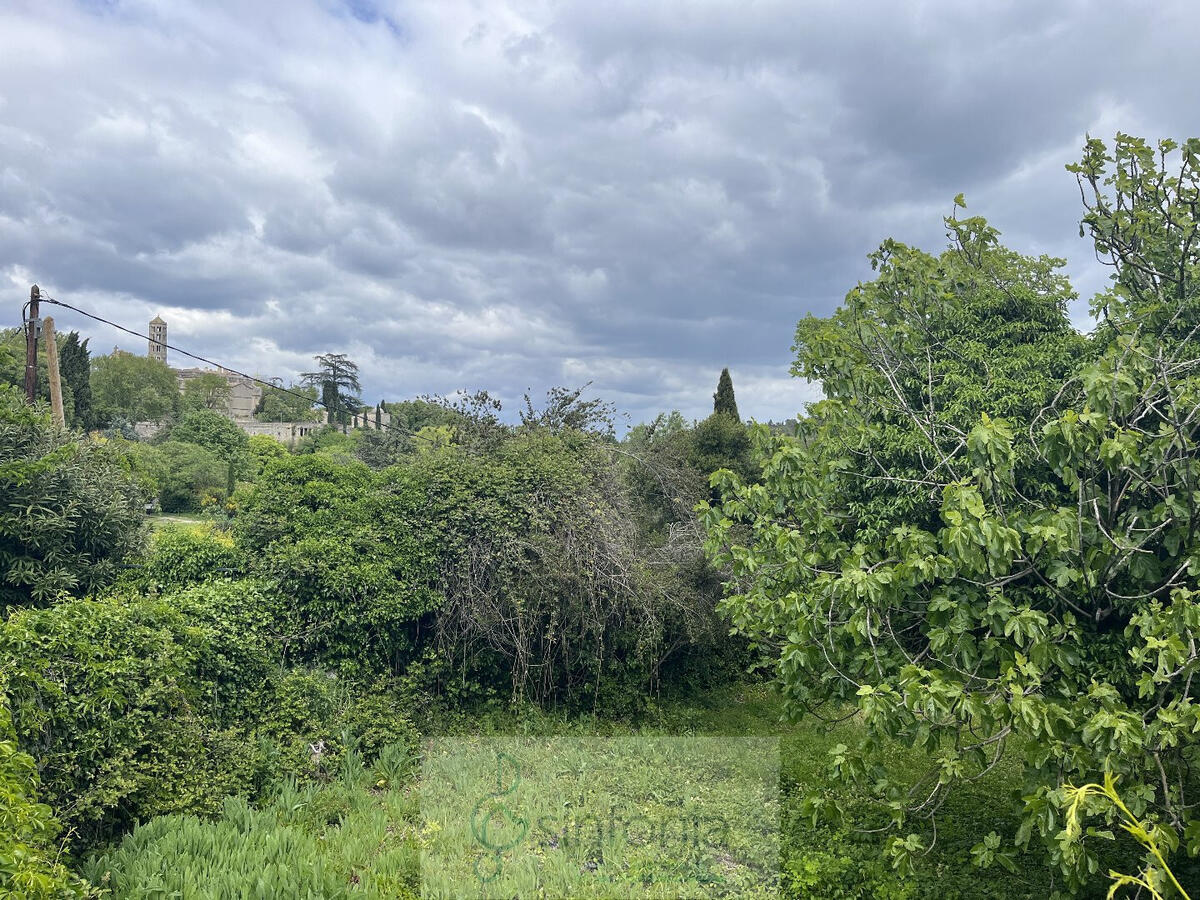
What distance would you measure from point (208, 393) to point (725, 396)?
5200cm

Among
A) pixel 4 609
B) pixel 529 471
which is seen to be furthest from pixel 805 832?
pixel 4 609

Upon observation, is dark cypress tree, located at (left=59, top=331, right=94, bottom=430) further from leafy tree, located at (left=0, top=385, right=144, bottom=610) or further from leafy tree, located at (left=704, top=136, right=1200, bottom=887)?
leafy tree, located at (left=704, top=136, right=1200, bottom=887)

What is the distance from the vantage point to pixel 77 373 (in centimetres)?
3059

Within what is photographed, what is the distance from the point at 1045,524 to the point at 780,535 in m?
1.51

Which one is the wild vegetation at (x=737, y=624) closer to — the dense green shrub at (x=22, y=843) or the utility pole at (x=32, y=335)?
the dense green shrub at (x=22, y=843)

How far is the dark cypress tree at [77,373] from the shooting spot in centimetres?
2992

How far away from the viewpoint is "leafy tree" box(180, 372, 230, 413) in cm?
5203

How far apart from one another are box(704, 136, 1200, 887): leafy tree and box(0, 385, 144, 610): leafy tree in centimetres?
649

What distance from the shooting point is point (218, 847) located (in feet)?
14.3

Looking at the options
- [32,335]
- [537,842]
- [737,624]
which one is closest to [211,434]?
[32,335]

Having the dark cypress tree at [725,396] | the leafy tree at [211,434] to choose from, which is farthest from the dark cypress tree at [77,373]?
the dark cypress tree at [725,396]

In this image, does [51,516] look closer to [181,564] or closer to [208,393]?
[181,564]

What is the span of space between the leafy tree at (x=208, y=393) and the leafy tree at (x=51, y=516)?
47.5 m

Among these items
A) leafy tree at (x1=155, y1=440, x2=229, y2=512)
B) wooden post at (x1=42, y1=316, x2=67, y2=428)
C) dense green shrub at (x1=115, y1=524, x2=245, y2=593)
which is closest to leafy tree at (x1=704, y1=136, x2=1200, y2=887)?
dense green shrub at (x1=115, y1=524, x2=245, y2=593)
